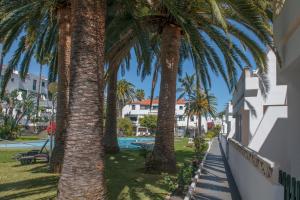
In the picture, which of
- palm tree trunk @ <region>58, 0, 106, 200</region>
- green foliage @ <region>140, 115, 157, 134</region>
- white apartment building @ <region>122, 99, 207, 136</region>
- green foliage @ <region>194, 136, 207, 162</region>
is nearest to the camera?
palm tree trunk @ <region>58, 0, 106, 200</region>

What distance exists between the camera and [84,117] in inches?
281

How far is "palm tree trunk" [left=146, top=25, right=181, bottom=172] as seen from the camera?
1420 centimetres

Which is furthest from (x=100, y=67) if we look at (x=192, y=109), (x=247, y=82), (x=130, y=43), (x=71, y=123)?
(x=192, y=109)

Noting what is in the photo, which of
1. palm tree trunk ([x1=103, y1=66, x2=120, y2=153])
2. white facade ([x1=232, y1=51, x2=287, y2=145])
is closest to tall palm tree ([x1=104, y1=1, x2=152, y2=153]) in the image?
white facade ([x1=232, y1=51, x2=287, y2=145])

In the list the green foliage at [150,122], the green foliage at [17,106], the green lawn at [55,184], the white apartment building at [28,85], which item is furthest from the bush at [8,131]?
the green lawn at [55,184]

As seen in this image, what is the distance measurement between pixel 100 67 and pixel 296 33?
3838 millimetres

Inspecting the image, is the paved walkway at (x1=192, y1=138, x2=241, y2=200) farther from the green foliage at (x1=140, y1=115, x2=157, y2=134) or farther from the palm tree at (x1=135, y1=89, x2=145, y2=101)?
the palm tree at (x1=135, y1=89, x2=145, y2=101)

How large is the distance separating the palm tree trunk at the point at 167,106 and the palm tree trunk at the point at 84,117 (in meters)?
6.93

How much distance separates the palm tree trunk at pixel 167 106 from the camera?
14.2 m

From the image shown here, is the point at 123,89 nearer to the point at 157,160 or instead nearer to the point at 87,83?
the point at 157,160

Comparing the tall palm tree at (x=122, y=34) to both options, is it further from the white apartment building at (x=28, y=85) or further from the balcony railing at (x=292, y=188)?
the white apartment building at (x=28, y=85)

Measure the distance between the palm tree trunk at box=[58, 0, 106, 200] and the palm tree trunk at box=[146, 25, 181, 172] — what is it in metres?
6.93

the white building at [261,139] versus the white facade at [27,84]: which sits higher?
the white facade at [27,84]

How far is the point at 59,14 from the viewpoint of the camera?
580 inches
